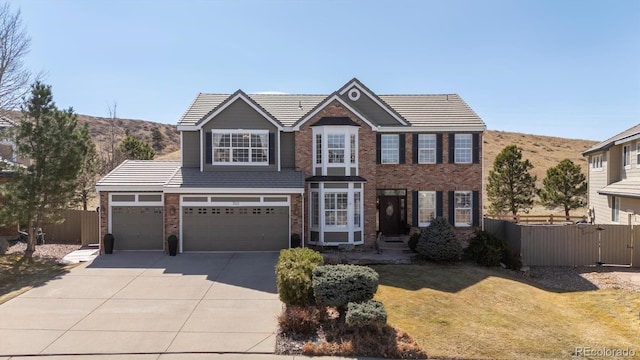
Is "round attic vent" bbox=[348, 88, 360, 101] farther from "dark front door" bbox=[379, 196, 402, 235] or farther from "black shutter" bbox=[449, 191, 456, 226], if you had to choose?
"black shutter" bbox=[449, 191, 456, 226]

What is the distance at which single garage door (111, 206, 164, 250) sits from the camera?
2089cm

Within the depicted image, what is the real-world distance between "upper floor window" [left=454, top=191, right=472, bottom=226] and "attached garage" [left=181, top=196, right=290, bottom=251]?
958 centimetres

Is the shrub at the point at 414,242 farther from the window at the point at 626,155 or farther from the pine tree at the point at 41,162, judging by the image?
the pine tree at the point at 41,162

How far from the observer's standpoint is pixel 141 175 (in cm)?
2191

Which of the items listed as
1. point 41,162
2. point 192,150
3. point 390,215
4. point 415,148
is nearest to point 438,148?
point 415,148

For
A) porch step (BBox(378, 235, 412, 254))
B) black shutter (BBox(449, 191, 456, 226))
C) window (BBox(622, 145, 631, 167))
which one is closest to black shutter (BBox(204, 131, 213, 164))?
porch step (BBox(378, 235, 412, 254))

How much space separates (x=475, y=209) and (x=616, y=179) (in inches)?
408

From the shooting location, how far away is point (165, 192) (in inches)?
796

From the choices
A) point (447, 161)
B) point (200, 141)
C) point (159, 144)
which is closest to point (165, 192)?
point (200, 141)

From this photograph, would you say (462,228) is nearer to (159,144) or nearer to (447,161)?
(447,161)

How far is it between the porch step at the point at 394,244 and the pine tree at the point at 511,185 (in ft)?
52.2

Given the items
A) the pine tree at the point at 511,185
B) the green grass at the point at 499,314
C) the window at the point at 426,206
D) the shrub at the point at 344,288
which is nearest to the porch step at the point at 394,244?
the window at the point at 426,206

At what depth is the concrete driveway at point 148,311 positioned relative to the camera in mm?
10211

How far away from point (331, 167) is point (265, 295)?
9437 millimetres
